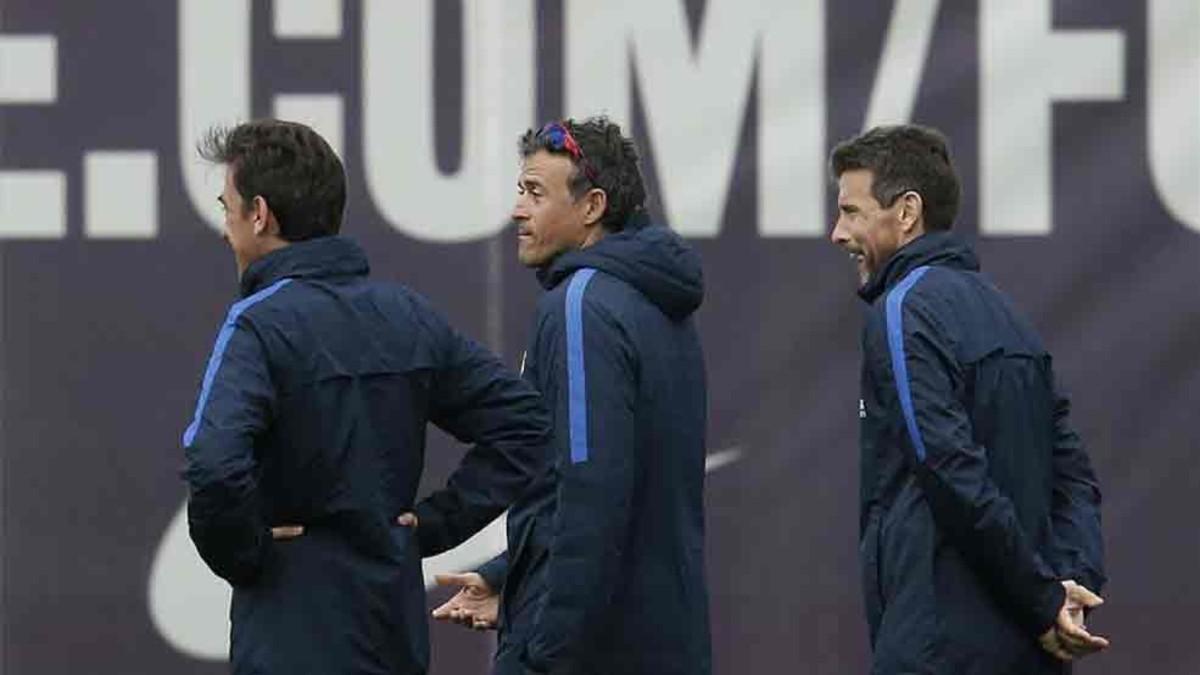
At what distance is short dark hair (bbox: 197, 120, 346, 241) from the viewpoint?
401 cm

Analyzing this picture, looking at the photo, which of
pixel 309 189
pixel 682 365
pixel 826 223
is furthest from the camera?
pixel 826 223

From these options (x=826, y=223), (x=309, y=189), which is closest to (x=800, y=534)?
(x=826, y=223)

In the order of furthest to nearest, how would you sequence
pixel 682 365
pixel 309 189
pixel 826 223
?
pixel 826 223
pixel 682 365
pixel 309 189

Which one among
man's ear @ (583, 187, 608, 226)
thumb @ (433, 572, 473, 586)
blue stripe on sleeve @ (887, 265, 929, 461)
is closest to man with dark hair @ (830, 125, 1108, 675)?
blue stripe on sleeve @ (887, 265, 929, 461)

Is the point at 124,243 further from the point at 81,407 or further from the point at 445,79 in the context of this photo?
the point at 445,79

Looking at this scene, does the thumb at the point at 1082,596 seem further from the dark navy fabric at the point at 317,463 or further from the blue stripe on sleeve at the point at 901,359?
the dark navy fabric at the point at 317,463

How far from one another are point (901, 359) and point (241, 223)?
1.02m

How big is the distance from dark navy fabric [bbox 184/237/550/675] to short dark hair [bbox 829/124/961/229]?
2.66 ft

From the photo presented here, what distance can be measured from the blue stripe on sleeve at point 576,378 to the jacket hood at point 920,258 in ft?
1.60

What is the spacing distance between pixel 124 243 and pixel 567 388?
1.82 meters

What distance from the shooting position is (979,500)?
4.11m

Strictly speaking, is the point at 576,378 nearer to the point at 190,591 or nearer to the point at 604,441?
the point at 604,441

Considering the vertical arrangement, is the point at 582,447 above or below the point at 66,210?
below

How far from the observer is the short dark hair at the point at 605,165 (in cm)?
438
